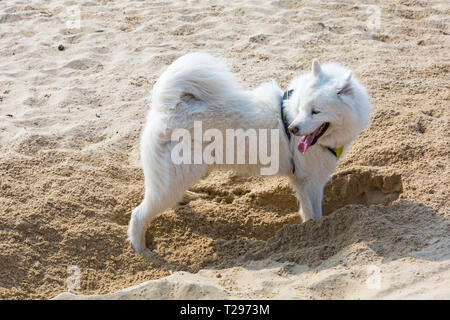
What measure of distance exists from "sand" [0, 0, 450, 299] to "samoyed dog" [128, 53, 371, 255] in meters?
0.43

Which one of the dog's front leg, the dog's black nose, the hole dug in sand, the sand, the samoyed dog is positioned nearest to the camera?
the sand

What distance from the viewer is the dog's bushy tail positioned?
3.95m

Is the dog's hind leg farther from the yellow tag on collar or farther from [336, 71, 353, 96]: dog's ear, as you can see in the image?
[336, 71, 353, 96]: dog's ear

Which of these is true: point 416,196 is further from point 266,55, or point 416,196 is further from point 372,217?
point 266,55

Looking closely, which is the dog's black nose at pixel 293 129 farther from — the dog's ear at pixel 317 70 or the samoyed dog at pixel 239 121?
the dog's ear at pixel 317 70

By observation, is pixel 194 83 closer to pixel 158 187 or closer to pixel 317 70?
pixel 158 187

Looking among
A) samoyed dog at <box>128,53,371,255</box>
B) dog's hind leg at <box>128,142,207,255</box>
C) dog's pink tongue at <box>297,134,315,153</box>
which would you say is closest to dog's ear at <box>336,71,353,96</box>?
samoyed dog at <box>128,53,371,255</box>

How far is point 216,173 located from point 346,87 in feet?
5.41

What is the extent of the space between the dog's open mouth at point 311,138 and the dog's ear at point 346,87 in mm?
249

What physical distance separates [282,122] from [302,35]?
10.1 ft

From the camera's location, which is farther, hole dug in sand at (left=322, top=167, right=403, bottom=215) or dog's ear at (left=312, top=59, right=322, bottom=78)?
hole dug in sand at (left=322, top=167, right=403, bottom=215)

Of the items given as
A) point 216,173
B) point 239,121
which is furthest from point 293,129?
point 216,173

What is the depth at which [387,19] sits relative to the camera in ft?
23.4

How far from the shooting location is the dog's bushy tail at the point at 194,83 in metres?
3.95
